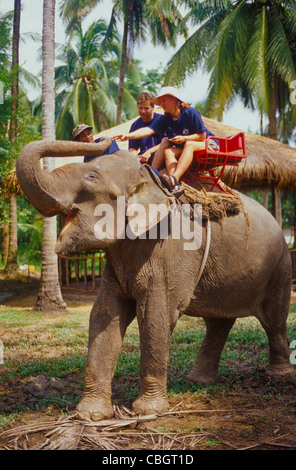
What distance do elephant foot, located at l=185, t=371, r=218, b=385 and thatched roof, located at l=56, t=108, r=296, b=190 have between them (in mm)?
8202

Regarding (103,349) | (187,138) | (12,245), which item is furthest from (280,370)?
(12,245)

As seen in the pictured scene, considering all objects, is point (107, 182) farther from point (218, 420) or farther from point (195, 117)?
point (218, 420)

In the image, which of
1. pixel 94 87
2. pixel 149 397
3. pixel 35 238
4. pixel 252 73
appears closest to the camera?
pixel 149 397

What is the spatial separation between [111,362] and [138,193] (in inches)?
48.7

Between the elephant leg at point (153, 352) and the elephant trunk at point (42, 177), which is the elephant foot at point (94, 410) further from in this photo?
the elephant trunk at point (42, 177)

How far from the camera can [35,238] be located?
902 inches

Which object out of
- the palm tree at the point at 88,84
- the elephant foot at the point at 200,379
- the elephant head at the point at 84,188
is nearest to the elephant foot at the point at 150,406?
the elephant foot at the point at 200,379

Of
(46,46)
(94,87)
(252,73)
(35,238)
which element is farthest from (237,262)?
(94,87)

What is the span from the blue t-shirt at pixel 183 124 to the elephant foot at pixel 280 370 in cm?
220

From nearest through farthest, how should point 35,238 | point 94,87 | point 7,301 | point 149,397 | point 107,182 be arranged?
point 107,182
point 149,397
point 7,301
point 35,238
point 94,87

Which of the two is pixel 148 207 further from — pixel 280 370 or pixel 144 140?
pixel 280 370

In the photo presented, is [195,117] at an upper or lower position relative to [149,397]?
upper

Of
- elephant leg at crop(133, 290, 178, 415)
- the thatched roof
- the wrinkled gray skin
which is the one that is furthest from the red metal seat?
the thatched roof

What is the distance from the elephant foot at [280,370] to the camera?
458 cm
